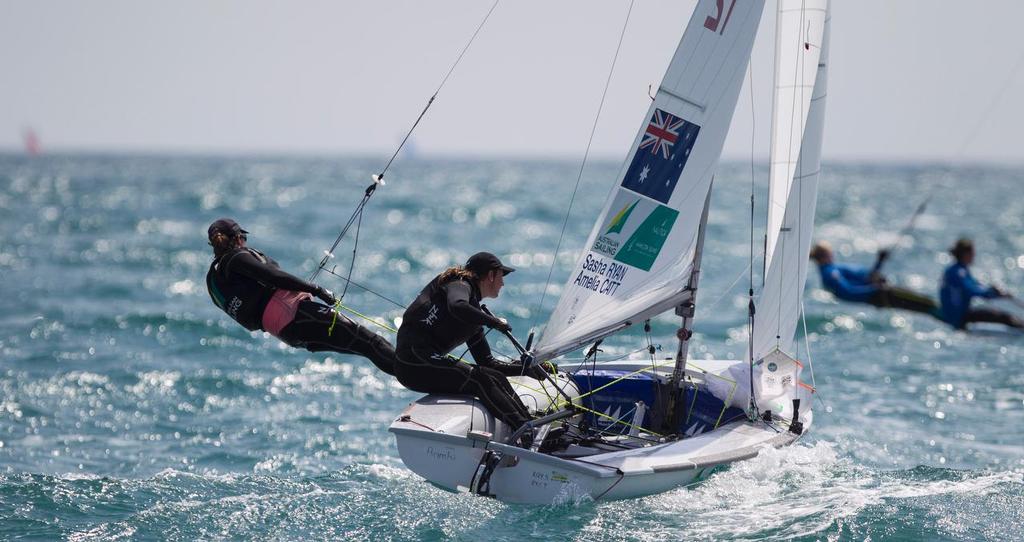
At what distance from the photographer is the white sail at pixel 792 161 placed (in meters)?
6.70

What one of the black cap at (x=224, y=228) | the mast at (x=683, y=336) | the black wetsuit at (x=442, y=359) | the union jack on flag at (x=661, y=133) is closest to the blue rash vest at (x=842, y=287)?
the mast at (x=683, y=336)

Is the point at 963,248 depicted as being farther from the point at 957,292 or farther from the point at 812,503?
the point at 812,503

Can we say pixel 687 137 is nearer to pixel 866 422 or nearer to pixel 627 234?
pixel 627 234

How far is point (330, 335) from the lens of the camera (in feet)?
21.5

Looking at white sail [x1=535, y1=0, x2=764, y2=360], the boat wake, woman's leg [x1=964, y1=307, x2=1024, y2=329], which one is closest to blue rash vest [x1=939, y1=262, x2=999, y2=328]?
woman's leg [x1=964, y1=307, x2=1024, y2=329]

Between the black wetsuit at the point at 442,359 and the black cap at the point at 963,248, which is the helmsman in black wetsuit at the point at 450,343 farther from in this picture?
the black cap at the point at 963,248

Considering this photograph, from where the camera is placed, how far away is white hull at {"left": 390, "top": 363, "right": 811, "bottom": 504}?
5.66m

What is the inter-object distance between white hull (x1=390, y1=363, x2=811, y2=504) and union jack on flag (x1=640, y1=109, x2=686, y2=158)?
1656mm

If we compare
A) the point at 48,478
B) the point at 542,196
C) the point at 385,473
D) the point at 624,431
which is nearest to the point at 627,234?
the point at 624,431

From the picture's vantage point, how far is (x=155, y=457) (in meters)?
7.50

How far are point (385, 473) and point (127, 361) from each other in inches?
177

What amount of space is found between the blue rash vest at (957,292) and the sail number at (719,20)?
25.0ft

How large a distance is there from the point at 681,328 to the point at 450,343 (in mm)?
1390

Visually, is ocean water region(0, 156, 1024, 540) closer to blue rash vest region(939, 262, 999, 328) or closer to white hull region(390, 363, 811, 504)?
white hull region(390, 363, 811, 504)
